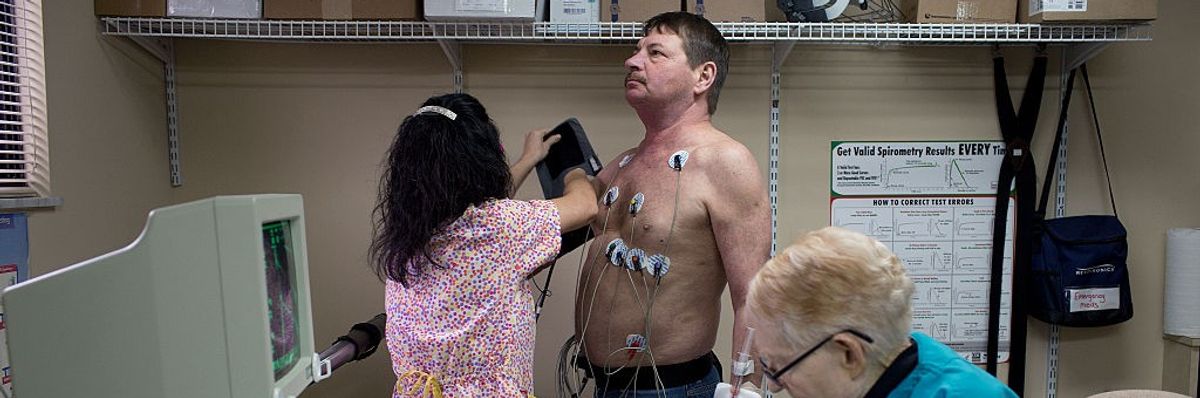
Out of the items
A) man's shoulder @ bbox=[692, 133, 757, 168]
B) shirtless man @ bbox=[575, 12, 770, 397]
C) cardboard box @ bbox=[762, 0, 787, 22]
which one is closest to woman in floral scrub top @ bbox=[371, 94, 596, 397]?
shirtless man @ bbox=[575, 12, 770, 397]

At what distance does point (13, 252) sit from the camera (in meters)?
1.64

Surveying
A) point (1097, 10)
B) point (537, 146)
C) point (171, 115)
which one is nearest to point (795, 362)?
point (537, 146)

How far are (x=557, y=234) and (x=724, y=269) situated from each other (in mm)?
397

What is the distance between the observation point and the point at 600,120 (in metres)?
2.46

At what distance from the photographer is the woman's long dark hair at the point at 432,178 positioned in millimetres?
1426

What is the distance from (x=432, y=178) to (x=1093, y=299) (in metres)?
2.13

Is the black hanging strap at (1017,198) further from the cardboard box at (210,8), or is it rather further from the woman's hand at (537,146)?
the cardboard box at (210,8)

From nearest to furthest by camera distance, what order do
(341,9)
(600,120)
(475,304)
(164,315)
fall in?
(164,315) → (475,304) → (341,9) → (600,120)

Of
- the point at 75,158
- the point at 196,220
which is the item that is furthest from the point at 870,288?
A: the point at 75,158

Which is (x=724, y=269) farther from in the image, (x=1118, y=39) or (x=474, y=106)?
(x=1118, y=39)

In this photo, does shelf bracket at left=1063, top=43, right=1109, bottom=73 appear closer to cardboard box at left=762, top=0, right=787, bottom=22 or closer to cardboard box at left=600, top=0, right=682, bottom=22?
cardboard box at left=762, top=0, right=787, bottom=22

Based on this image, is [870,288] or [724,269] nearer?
[870,288]

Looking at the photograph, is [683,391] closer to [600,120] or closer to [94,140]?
[600,120]

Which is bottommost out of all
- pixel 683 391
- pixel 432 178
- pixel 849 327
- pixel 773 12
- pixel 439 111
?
pixel 683 391
